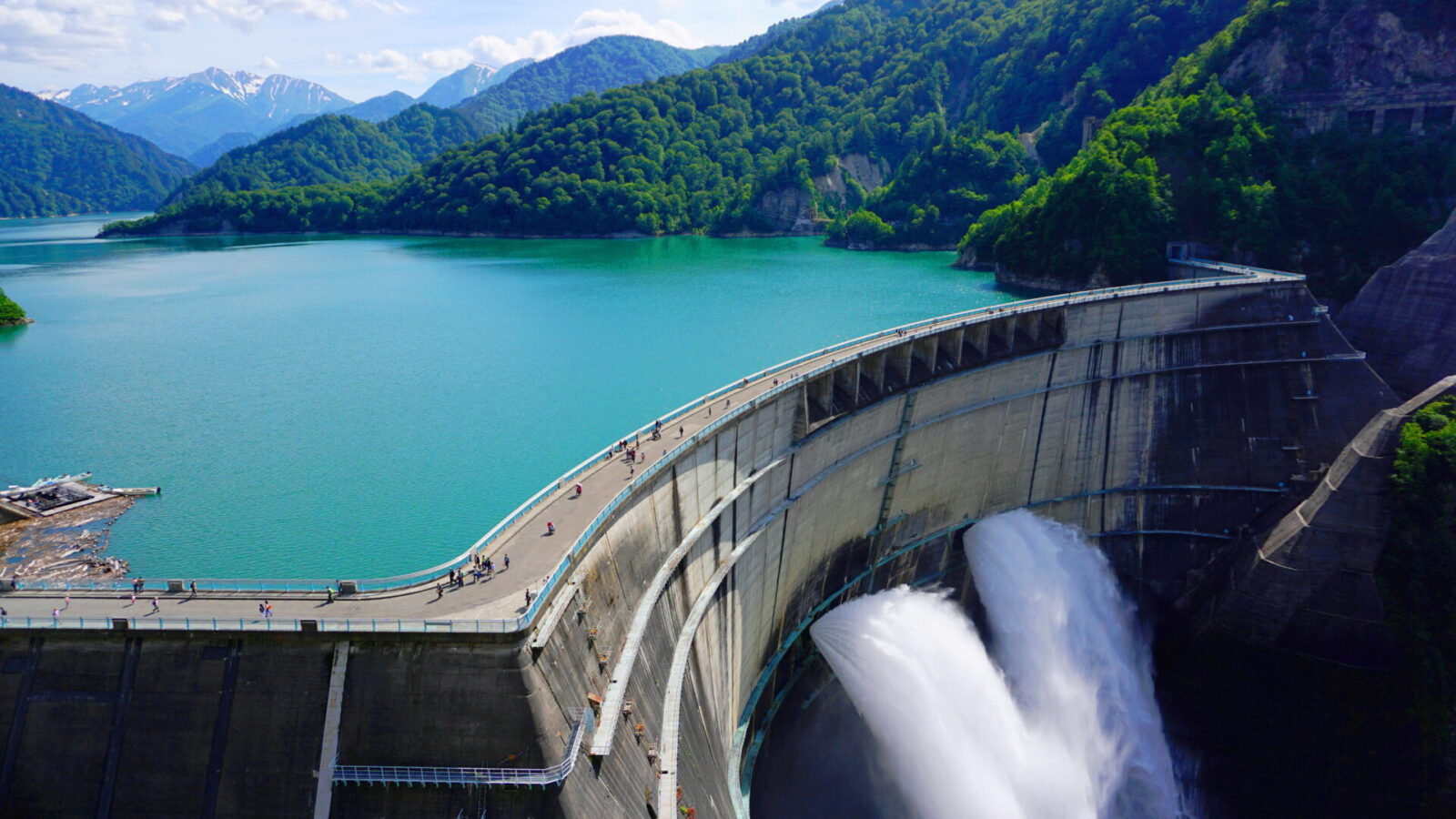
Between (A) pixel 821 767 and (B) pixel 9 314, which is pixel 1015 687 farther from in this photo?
(B) pixel 9 314

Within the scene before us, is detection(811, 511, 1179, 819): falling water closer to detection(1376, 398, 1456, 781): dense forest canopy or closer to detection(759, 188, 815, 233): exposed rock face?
detection(1376, 398, 1456, 781): dense forest canopy

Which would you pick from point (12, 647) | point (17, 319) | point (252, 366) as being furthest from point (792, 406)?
point (17, 319)

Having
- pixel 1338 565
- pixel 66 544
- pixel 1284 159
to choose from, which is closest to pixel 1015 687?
pixel 1338 565

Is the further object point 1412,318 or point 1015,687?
point 1412,318

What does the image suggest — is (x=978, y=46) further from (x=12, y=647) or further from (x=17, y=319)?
(x=12, y=647)

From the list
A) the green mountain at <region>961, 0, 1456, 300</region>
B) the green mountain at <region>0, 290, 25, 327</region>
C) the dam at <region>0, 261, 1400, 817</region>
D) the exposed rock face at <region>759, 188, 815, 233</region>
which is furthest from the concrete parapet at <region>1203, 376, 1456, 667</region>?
the exposed rock face at <region>759, 188, 815, 233</region>

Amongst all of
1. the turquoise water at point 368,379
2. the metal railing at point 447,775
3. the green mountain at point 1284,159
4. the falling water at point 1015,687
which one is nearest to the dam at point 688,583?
the metal railing at point 447,775
